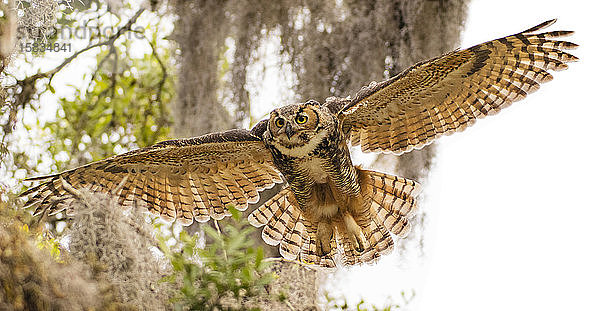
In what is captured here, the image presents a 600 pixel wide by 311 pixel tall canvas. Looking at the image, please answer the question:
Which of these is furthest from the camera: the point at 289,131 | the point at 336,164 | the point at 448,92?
the point at 448,92

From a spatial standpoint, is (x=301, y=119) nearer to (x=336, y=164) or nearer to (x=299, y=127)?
(x=299, y=127)

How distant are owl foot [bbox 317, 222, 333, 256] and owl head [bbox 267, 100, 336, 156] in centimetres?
33

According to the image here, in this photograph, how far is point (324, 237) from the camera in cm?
173

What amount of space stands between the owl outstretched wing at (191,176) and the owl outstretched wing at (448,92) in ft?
0.96

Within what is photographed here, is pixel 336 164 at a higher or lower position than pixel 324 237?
higher

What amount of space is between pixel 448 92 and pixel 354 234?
0.49 meters

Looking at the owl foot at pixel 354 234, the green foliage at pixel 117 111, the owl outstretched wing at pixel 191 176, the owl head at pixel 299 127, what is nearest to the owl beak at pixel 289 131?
the owl head at pixel 299 127

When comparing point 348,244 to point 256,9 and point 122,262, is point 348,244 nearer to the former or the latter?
point 122,262

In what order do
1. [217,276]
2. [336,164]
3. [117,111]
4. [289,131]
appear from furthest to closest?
[117,111]
[336,164]
[289,131]
[217,276]

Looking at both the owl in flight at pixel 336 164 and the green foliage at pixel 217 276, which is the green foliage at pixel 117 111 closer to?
the owl in flight at pixel 336 164

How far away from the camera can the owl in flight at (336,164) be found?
1569 mm

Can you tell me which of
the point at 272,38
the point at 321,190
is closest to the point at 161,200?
the point at 321,190

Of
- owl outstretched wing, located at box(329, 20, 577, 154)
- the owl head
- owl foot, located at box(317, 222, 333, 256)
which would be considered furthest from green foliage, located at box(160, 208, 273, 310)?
owl outstretched wing, located at box(329, 20, 577, 154)

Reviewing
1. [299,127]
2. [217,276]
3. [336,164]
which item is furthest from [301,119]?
[217,276]
